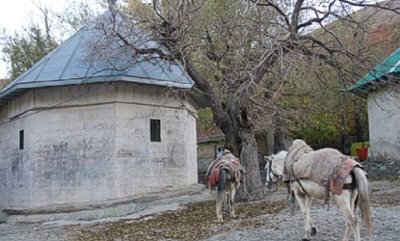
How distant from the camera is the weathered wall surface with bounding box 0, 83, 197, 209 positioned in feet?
58.5

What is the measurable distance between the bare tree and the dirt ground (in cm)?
259

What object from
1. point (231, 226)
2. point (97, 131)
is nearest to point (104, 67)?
point (97, 131)

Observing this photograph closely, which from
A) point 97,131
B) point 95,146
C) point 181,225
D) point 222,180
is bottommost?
Answer: point 181,225

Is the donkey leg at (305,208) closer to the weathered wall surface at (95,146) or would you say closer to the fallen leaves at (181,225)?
the fallen leaves at (181,225)

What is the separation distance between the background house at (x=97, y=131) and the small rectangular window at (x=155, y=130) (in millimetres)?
38

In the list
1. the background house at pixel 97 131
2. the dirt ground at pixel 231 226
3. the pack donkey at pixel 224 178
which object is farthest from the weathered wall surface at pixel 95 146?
the pack donkey at pixel 224 178

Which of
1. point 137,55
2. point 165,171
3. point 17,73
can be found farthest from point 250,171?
point 17,73

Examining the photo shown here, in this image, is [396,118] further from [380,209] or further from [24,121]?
[24,121]

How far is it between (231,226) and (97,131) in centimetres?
793

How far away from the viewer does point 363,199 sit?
7586 millimetres

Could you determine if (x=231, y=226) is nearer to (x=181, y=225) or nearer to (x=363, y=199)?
(x=181, y=225)

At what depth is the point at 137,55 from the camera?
16.0m

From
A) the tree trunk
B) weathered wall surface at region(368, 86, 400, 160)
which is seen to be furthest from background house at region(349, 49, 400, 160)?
the tree trunk

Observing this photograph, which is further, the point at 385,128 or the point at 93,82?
the point at 385,128
